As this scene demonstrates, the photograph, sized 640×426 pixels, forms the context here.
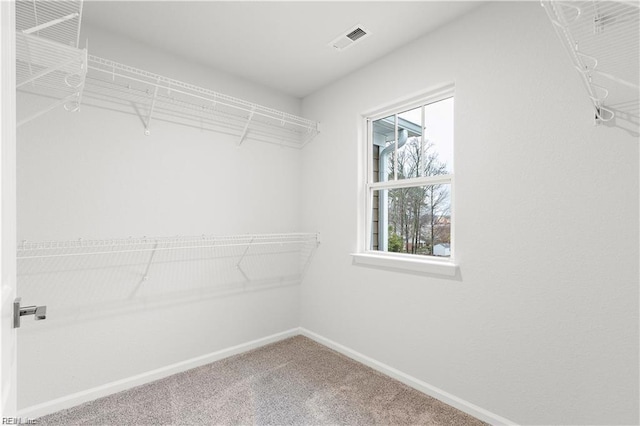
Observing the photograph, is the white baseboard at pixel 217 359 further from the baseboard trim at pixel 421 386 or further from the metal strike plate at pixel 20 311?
the metal strike plate at pixel 20 311

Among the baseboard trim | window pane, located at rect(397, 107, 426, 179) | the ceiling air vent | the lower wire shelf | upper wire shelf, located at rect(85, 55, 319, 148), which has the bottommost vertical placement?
the baseboard trim

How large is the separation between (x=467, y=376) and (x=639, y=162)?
144 centimetres

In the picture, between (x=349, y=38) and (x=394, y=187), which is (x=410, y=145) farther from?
(x=349, y=38)

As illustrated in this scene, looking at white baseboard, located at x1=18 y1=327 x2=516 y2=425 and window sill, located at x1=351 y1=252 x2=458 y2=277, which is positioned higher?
window sill, located at x1=351 y1=252 x2=458 y2=277

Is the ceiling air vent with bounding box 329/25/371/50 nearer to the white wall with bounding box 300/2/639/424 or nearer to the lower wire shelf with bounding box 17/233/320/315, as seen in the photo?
the white wall with bounding box 300/2/639/424

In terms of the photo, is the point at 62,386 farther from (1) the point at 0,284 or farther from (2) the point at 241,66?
(2) the point at 241,66

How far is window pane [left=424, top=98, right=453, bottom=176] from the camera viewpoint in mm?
2195

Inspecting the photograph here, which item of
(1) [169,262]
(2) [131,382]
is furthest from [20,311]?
(2) [131,382]

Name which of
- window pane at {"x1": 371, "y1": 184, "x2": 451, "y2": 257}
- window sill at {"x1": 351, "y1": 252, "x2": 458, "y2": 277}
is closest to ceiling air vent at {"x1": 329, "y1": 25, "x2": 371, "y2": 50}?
window pane at {"x1": 371, "y1": 184, "x2": 451, "y2": 257}

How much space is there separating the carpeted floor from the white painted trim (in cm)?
4

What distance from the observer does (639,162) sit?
140 centimetres

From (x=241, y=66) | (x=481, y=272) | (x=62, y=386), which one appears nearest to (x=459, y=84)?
(x=481, y=272)

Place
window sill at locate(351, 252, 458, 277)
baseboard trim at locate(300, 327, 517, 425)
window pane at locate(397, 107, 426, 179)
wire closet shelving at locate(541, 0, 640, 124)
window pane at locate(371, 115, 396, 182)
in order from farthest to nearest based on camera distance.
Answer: window pane at locate(371, 115, 396, 182) < window pane at locate(397, 107, 426, 179) < window sill at locate(351, 252, 458, 277) < baseboard trim at locate(300, 327, 517, 425) < wire closet shelving at locate(541, 0, 640, 124)

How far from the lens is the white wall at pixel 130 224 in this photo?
1.92m
